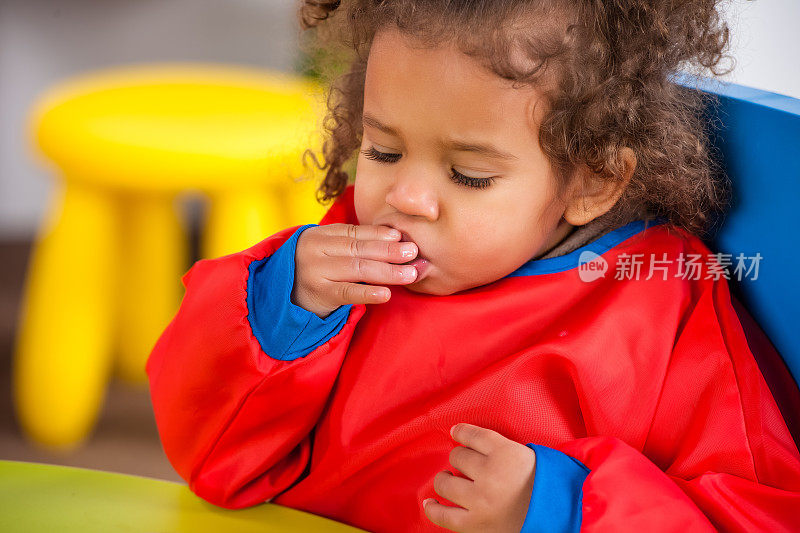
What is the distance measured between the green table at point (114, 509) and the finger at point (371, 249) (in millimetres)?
211

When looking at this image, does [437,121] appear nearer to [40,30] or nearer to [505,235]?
[505,235]

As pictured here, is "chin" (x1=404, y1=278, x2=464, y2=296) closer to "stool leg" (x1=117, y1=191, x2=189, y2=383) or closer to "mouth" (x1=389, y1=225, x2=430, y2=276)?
"mouth" (x1=389, y1=225, x2=430, y2=276)

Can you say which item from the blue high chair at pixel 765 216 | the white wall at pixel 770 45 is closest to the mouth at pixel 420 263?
the blue high chair at pixel 765 216

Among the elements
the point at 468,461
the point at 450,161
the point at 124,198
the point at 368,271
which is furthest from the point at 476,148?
the point at 124,198

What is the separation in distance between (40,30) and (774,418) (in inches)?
94.2

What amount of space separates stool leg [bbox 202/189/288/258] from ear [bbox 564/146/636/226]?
909 mm

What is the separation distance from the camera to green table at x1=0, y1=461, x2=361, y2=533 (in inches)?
28.1

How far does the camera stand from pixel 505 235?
0.73 metres

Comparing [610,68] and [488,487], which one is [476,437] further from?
[610,68]

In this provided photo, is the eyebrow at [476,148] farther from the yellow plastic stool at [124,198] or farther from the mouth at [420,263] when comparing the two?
the yellow plastic stool at [124,198]

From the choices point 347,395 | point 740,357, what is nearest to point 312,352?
point 347,395

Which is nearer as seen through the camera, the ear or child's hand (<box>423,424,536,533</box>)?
child's hand (<box>423,424,536,533</box>)

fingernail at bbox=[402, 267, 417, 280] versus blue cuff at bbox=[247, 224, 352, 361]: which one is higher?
fingernail at bbox=[402, 267, 417, 280]

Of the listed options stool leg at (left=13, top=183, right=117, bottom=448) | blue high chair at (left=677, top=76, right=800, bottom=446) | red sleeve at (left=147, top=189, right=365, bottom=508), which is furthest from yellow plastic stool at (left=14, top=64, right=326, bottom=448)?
blue high chair at (left=677, top=76, right=800, bottom=446)
